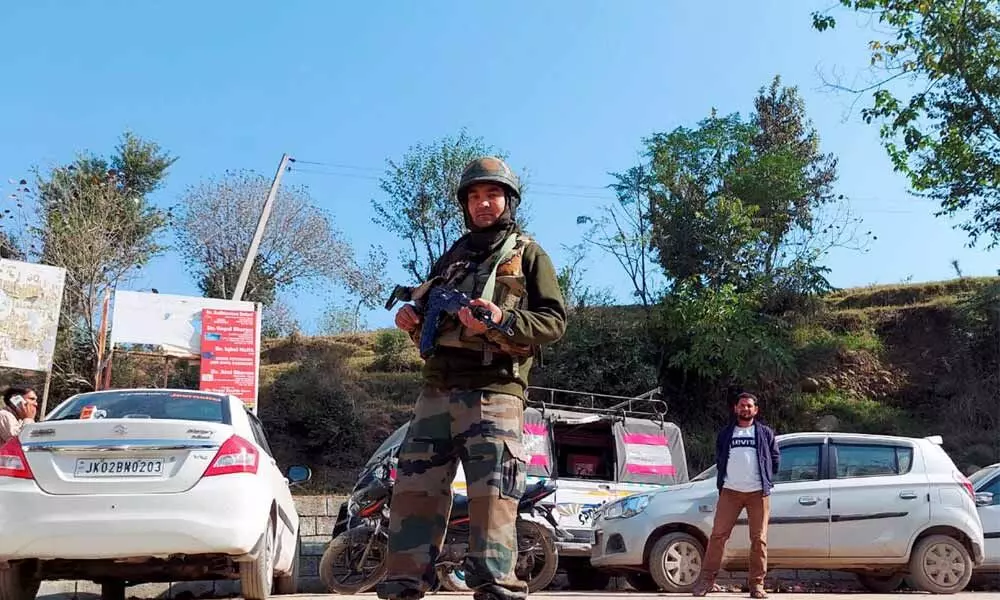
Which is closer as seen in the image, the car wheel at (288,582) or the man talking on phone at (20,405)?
the car wheel at (288,582)

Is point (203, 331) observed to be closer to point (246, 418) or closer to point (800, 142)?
point (246, 418)

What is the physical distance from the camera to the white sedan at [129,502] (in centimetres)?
521

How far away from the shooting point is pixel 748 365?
17.1 metres

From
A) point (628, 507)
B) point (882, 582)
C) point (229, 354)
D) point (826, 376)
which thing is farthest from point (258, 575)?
point (826, 376)

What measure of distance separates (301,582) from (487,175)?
8093mm

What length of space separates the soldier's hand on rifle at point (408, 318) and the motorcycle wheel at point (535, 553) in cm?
566

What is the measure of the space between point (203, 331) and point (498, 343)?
9.68m

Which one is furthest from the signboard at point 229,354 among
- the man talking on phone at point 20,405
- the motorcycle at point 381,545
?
the motorcycle at point 381,545

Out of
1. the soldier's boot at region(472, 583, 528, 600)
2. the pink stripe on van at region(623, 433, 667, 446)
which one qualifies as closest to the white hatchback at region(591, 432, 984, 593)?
the pink stripe on van at region(623, 433, 667, 446)

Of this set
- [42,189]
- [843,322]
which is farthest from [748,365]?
[42,189]

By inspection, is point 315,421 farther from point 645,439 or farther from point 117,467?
point 117,467

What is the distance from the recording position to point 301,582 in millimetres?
10406

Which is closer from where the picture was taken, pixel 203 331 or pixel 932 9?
pixel 203 331

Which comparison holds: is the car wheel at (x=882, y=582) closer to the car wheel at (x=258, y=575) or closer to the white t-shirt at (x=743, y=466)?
the white t-shirt at (x=743, y=466)
